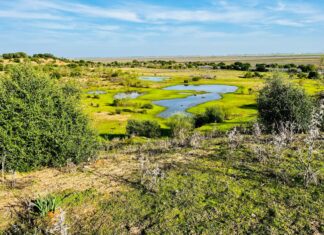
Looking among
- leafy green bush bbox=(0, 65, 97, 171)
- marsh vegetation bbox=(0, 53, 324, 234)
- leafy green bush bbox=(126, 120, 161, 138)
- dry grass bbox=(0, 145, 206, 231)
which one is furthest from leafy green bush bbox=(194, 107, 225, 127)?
leafy green bush bbox=(0, 65, 97, 171)

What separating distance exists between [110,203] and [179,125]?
75.2 feet

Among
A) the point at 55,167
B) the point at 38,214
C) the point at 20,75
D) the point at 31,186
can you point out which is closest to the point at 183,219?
the point at 38,214

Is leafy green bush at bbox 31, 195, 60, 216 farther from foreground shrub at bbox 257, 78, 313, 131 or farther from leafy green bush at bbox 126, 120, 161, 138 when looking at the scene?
leafy green bush at bbox 126, 120, 161, 138

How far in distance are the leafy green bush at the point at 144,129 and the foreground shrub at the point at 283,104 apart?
1155 centimetres

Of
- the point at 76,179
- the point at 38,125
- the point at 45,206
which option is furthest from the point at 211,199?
the point at 38,125

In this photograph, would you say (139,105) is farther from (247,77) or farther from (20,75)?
(247,77)

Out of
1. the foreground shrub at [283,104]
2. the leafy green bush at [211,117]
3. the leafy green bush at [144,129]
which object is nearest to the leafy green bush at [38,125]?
the foreground shrub at [283,104]

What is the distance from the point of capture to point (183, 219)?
8977 millimetres

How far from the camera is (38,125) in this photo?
13.5 meters

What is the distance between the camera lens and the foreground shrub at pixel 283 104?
2277cm

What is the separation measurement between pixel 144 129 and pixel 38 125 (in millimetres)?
18705

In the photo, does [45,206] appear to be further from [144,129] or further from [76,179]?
[144,129]

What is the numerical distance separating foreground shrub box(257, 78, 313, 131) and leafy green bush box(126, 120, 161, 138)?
11545 mm

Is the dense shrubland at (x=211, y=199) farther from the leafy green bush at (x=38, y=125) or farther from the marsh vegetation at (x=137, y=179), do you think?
the leafy green bush at (x=38, y=125)
